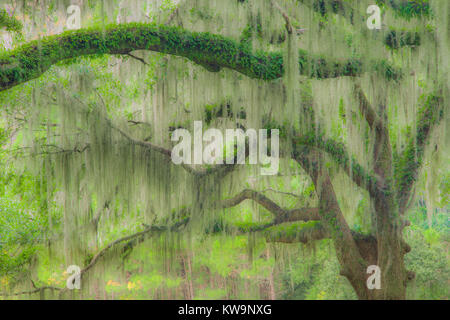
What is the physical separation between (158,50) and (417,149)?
10.6 ft

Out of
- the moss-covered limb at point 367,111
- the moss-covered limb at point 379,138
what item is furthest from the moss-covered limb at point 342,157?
the moss-covered limb at point 367,111

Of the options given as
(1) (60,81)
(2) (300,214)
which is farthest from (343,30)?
(1) (60,81)

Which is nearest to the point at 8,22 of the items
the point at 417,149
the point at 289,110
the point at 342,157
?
the point at 289,110

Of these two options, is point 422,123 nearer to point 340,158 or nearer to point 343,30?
point 340,158

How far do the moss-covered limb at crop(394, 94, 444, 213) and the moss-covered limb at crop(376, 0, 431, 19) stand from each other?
0.96 m

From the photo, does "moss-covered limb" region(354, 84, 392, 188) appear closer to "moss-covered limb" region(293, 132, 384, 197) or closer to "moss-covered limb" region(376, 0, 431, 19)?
"moss-covered limb" region(293, 132, 384, 197)

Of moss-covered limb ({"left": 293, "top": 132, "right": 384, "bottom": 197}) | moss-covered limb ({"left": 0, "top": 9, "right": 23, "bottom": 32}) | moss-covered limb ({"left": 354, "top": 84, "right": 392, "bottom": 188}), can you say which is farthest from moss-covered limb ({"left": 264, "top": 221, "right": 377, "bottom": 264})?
moss-covered limb ({"left": 0, "top": 9, "right": 23, "bottom": 32})

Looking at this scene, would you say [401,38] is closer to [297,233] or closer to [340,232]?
[340,232]

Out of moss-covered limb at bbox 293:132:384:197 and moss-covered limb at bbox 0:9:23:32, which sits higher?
moss-covered limb at bbox 0:9:23:32

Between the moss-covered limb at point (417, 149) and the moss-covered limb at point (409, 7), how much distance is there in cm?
96

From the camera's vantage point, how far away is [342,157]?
5.30 m

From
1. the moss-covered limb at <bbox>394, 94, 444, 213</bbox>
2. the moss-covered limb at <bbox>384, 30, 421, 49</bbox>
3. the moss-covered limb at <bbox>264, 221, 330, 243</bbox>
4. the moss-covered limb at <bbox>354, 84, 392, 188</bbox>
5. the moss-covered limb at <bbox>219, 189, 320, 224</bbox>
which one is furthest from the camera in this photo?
the moss-covered limb at <bbox>264, 221, 330, 243</bbox>

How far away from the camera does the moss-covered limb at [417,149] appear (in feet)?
17.7

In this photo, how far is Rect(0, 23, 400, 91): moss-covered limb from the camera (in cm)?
392
